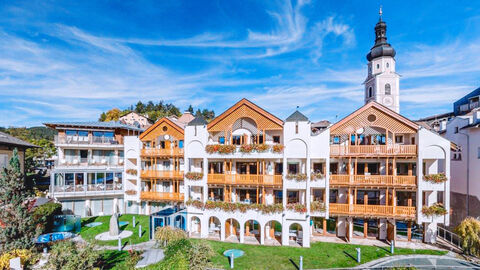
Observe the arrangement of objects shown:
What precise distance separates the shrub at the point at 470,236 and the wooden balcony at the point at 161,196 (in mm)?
25261

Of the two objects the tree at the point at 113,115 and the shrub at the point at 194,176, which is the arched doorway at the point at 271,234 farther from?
the tree at the point at 113,115

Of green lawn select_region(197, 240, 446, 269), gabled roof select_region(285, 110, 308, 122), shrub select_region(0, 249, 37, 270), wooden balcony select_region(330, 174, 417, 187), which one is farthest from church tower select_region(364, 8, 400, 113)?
shrub select_region(0, 249, 37, 270)

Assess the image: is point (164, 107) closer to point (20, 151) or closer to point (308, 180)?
point (20, 151)

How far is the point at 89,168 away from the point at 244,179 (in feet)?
67.0

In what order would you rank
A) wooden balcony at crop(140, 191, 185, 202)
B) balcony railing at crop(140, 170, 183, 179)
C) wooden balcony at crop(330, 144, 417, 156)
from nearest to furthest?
wooden balcony at crop(330, 144, 417, 156), wooden balcony at crop(140, 191, 185, 202), balcony railing at crop(140, 170, 183, 179)

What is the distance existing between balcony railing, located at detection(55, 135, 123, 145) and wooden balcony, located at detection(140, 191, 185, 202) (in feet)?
26.9

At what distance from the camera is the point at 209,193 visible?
25.5 metres

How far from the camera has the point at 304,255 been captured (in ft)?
60.7

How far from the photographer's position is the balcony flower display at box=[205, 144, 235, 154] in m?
22.8

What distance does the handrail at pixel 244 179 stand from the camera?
71.8 ft

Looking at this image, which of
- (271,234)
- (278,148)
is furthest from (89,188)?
(278,148)

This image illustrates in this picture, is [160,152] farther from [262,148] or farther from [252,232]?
[252,232]

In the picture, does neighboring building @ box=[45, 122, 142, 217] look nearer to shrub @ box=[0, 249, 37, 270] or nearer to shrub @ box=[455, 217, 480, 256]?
shrub @ box=[0, 249, 37, 270]

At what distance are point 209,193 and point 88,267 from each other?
13614 mm
